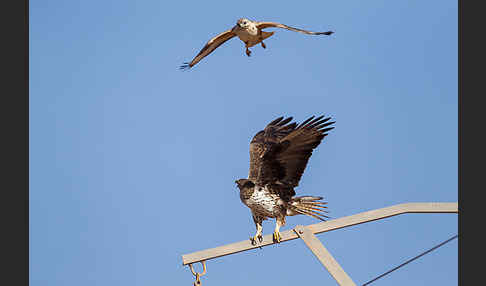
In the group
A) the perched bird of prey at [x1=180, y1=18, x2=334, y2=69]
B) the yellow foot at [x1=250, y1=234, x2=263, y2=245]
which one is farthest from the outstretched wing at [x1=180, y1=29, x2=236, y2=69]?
the yellow foot at [x1=250, y1=234, x2=263, y2=245]

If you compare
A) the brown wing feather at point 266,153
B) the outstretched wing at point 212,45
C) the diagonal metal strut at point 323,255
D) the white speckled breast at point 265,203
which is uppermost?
the outstretched wing at point 212,45

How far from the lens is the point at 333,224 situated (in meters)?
6.86

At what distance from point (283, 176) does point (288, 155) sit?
184 mm

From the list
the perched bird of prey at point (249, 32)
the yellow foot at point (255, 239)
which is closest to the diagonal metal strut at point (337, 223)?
the yellow foot at point (255, 239)

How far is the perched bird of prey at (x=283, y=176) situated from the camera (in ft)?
23.8

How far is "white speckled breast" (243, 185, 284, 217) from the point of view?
23.7 feet

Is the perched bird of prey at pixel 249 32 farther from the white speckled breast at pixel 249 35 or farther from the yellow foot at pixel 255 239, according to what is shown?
the yellow foot at pixel 255 239

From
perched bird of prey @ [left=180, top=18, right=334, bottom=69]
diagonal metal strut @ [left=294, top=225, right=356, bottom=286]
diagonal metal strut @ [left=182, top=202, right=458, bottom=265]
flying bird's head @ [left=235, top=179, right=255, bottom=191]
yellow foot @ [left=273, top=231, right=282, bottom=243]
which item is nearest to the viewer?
diagonal metal strut @ [left=294, top=225, right=356, bottom=286]

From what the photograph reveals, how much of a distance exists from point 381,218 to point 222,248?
52.6 inches

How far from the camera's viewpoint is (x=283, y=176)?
7.33 metres

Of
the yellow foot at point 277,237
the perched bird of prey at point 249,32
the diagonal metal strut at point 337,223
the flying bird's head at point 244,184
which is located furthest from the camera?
the perched bird of prey at point 249,32

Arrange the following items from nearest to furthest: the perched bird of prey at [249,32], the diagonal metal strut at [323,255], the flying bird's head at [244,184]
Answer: the diagonal metal strut at [323,255]
the flying bird's head at [244,184]
the perched bird of prey at [249,32]

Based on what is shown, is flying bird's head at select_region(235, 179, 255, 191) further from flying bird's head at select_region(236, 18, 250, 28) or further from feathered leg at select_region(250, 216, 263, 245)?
flying bird's head at select_region(236, 18, 250, 28)

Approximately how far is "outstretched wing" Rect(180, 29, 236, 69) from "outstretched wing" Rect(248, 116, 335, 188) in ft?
3.80
